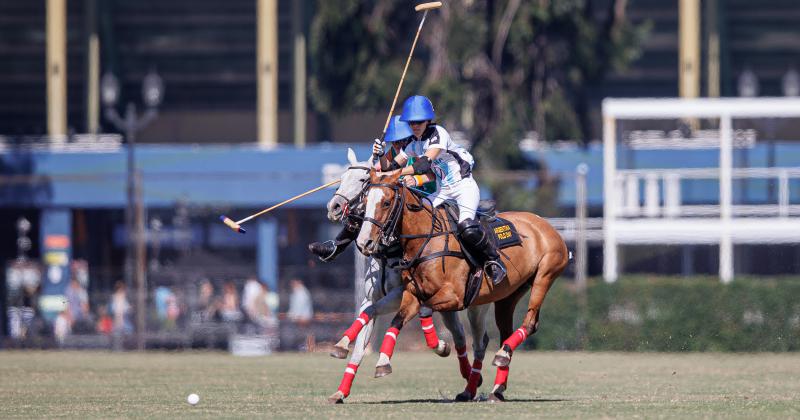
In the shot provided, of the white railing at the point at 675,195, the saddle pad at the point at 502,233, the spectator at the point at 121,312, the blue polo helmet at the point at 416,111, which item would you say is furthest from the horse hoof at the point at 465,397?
the white railing at the point at 675,195

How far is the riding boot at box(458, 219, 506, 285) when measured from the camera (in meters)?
14.3

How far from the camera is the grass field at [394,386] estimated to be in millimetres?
13117

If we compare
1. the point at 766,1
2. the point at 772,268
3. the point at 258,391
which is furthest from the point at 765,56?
the point at 258,391

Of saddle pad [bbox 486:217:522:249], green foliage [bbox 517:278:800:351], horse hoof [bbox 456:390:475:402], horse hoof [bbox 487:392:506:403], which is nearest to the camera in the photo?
horse hoof [bbox 487:392:506:403]

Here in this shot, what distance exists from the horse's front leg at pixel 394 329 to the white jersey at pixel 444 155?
4.18ft

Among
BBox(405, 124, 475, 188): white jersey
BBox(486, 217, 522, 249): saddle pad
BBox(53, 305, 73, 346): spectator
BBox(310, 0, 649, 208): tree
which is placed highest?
BBox(310, 0, 649, 208): tree

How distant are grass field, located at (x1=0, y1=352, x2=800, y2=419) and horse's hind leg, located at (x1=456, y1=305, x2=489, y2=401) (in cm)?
25

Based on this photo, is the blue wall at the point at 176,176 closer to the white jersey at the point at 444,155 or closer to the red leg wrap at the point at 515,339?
the white jersey at the point at 444,155

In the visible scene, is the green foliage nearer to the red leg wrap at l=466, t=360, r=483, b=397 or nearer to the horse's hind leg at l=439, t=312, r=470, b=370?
the horse's hind leg at l=439, t=312, r=470, b=370

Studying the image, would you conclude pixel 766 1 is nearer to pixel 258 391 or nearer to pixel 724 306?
pixel 724 306

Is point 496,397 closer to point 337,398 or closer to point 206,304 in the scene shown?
point 337,398

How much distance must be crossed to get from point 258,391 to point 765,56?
31.9 m

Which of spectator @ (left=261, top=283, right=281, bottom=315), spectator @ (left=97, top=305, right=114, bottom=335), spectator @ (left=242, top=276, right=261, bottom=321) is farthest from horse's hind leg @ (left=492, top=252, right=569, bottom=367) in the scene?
spectator @ (left=97, top=305, right=114, bottom=335)

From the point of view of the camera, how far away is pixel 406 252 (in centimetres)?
1413
